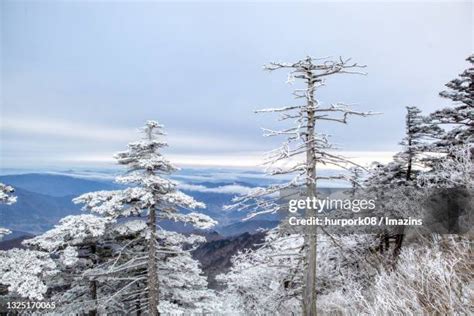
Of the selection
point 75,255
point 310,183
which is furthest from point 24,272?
point 310,183

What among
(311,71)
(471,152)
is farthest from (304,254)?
(471,152)

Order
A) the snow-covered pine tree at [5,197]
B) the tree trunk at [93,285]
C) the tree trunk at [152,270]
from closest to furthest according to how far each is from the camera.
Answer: the snow-covered pine tree at [5,197], the tree trunk at [152,270], the tree trunk at [93,285]

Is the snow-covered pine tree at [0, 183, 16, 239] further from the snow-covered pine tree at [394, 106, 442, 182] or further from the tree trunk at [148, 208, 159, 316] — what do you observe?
the snow-covered pine tree at [394, 106, 442, 182]

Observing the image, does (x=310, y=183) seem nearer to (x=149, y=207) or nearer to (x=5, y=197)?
(x=149, y=207)

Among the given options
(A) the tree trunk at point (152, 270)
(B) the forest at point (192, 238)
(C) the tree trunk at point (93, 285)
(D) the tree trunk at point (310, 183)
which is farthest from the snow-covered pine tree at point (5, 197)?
(D) the tree trunk at point (310, 183)

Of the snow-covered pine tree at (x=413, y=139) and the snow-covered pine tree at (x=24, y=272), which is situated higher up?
the snow-covered pine tree at (x=413, y=139)

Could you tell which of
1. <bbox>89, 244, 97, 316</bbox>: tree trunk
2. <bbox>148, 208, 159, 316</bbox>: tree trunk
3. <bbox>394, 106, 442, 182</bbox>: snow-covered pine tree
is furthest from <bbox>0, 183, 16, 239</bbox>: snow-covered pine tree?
<bbox>394, 106, 442, 182</bbox>: snow-covered pine tree

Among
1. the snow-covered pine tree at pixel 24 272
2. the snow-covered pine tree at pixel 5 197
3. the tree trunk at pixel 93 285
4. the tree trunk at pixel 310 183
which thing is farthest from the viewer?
the tree trunk at pixel 93 285

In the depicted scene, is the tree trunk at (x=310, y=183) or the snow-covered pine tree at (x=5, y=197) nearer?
the tree trunk at (x=310, y=183)

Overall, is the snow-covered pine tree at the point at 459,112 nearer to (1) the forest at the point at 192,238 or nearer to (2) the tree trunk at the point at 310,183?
(1) the forest at the point at 192,238

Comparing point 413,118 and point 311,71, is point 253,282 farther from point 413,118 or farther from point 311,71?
point 311,71
